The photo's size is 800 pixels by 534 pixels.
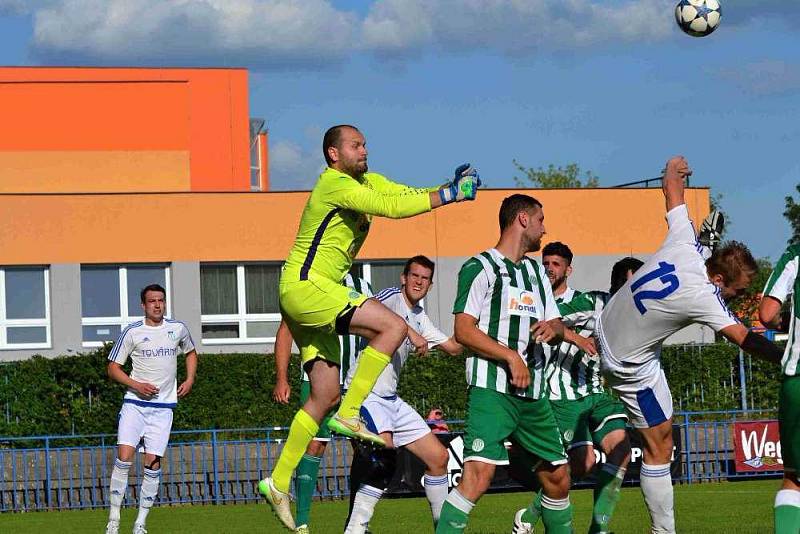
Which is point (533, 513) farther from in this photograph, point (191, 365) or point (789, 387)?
point (191, 365)

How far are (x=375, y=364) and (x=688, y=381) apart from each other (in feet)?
64.2

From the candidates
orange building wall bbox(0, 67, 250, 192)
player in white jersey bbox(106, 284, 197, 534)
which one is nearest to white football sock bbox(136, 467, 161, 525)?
player in white jersey bbox(106, 284, 197, 534)

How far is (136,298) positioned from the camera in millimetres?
33188

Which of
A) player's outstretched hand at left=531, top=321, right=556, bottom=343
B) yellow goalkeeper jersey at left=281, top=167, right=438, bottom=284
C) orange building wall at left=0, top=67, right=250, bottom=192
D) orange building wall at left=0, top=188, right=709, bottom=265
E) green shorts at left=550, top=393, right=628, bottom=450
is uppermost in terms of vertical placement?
orange building wall at left=0, top=67, right=250, bottom=192

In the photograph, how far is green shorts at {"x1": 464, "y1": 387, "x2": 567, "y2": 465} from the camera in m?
8.80

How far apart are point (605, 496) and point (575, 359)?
138 centimetres

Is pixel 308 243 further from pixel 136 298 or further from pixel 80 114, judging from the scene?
pixel 80 114

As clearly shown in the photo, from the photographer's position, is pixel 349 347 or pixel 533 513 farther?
pixel 349 347

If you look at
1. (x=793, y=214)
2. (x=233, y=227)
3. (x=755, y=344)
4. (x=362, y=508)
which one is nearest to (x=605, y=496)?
(x=362, y=508)

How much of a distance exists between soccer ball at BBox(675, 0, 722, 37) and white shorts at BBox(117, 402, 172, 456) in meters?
6.87

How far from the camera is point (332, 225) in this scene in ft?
29.9

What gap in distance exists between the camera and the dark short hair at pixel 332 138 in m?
9.21

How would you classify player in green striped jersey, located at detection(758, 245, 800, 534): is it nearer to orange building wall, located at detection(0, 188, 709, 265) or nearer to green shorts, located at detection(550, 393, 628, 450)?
green shorts, located at detection(550, 393, 628, 450)

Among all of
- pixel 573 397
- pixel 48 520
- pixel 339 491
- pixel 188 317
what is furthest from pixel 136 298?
pixel 573 397
